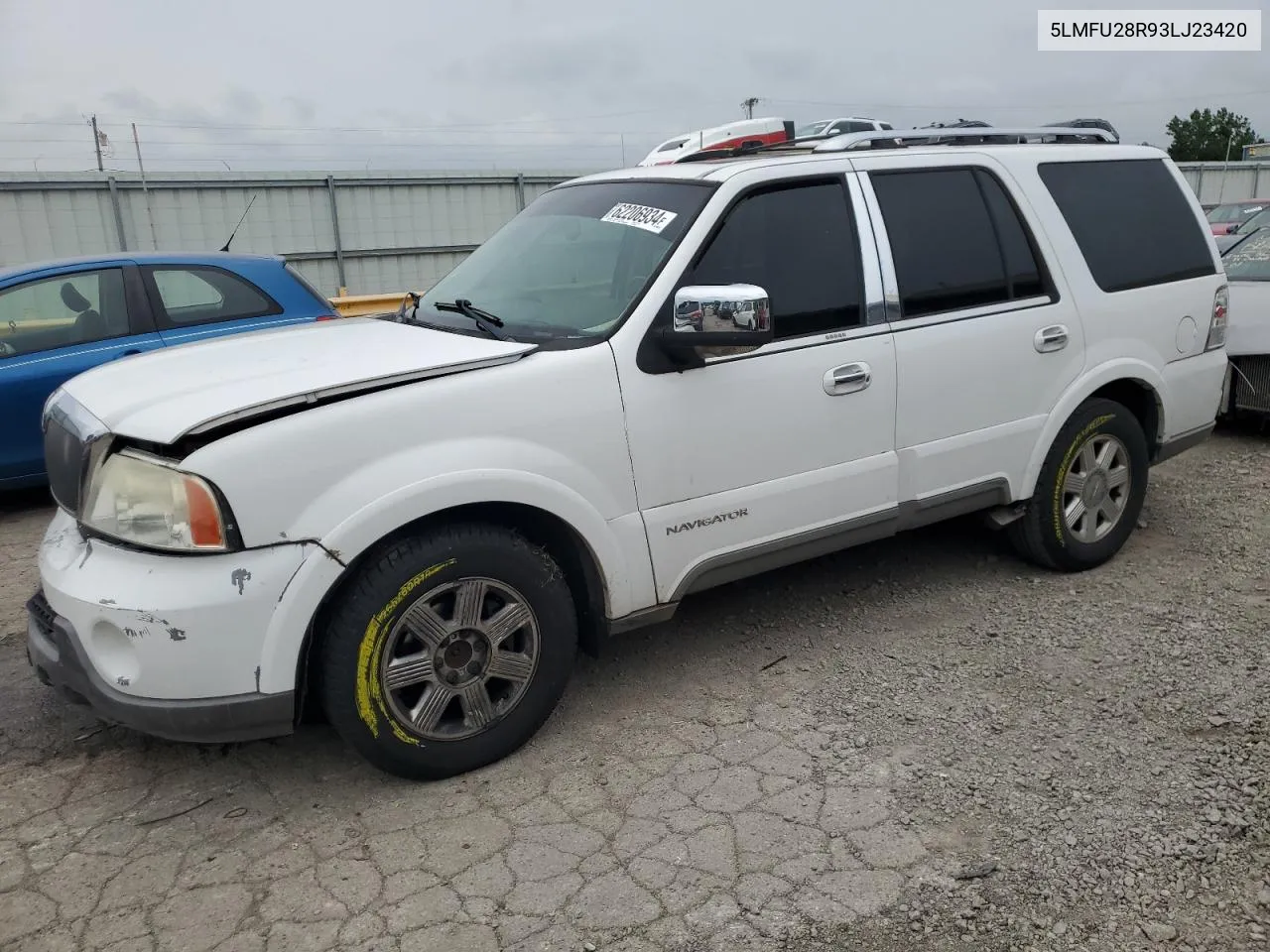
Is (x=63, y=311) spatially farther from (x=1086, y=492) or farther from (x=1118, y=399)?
(x=1118, y=399)

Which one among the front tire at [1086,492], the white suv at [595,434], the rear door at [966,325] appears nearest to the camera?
the white suv at [595,434]

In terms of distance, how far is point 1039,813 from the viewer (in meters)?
2.96

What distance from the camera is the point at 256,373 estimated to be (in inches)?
122

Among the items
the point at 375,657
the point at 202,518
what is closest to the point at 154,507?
the point at 202,518

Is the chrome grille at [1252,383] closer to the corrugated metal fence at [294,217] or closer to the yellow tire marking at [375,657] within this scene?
the yellow tire marking at [375,657]

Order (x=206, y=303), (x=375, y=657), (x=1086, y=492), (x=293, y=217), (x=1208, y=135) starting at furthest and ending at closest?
(x=1208, y=135) < (x=293, y=217) < (x=206, y=303) < (x=1086, y=492) < (x=375, y=657)

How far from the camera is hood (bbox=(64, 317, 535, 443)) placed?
9.29ft

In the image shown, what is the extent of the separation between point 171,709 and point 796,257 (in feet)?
8.45

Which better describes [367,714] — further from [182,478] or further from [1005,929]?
[1005,929]

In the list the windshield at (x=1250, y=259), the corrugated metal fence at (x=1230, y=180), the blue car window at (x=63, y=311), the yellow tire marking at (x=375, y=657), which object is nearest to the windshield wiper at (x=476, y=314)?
the yellow tire marking at (x=375, y=657)

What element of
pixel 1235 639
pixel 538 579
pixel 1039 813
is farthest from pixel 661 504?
pixel 1235 639

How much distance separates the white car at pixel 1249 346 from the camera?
22.6 ft

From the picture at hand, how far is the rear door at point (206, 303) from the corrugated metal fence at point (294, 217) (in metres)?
7.31

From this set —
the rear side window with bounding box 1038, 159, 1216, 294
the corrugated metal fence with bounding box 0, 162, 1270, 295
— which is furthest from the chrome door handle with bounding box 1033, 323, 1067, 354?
the corrugated metal fence with bounding box 0, 162, 1270, 295
